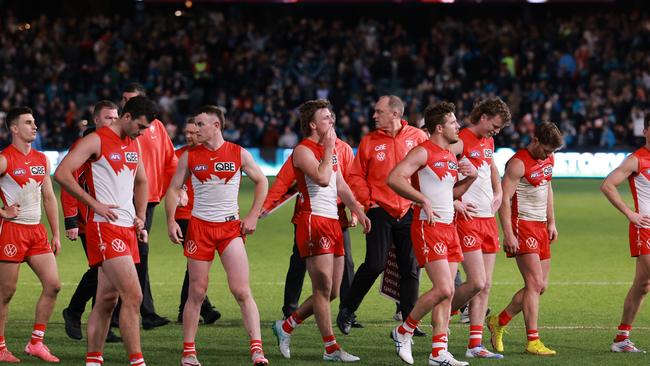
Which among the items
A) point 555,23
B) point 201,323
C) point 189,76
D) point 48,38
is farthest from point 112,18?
point 201,323

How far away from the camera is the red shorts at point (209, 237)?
8625 mm

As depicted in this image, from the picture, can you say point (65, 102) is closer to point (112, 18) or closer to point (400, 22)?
point (112, 18)

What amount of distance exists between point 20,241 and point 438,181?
126 inches

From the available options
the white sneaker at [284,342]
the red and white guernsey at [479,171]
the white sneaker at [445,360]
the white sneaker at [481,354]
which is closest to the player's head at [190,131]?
the white sneaker at [284,342]

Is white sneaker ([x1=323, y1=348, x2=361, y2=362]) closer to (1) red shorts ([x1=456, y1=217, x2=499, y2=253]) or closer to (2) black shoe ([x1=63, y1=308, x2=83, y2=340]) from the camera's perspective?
(1) red shorts ([x1=456, y1=217, x2=499, y2=253])

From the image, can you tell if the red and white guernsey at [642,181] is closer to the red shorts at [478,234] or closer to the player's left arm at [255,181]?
the red shorts at [478,234]

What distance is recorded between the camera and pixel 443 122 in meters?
Result: 8.82

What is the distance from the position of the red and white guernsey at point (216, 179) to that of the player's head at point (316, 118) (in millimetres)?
656

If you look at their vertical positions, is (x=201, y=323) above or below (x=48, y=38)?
below

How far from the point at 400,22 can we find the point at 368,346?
1304 inches

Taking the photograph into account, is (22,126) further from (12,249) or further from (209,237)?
(209,237)

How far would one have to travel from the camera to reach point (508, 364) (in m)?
8.91

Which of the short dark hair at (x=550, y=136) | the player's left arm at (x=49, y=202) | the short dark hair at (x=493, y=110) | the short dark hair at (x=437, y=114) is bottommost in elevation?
the player's left arm at (x=49, y=202)

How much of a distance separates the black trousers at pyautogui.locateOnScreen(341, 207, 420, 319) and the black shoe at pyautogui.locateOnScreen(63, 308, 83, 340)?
252cm
